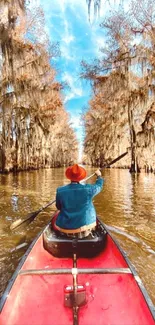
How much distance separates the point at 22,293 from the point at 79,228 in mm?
1445

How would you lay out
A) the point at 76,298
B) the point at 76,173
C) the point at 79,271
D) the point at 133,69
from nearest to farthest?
the point at 76,298, the point at 79,271, the point at 76,173, the point at 133,69

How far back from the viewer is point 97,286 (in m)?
3.29

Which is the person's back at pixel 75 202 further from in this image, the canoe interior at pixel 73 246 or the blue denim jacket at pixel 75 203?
the canoe interior at pixel 73 246

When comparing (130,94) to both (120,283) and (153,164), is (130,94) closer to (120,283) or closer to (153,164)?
(153,164)

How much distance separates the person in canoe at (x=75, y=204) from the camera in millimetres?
4141

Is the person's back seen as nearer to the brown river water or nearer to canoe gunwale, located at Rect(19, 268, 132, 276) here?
canoe gunwale, located at Rect(19, 268, 132, 276)

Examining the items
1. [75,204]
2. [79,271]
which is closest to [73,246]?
[75,204]

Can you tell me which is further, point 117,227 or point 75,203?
point 117,227

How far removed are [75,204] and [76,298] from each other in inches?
61.5

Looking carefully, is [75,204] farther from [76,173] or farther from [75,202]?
[76,173]

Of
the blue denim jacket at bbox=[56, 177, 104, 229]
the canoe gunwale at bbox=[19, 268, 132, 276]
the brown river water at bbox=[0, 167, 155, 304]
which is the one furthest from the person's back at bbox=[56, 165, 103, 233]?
the brown river water at bbox=[0, 167, 155, 304]

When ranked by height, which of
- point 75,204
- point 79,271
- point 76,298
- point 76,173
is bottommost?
point 76,298

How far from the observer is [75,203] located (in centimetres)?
416

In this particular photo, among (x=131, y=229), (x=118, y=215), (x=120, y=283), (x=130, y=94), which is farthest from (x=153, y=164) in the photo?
(x=120, y=283)
